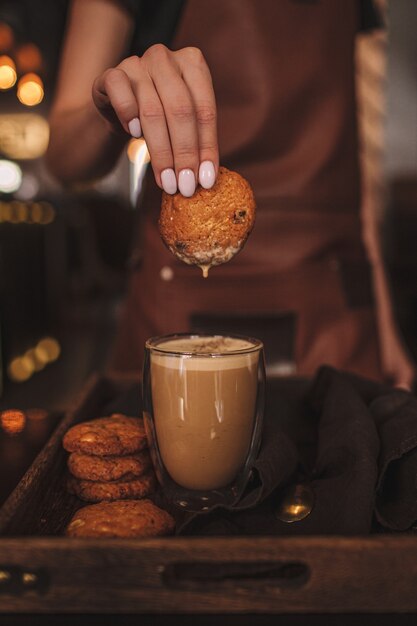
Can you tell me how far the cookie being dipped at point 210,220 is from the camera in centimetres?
75

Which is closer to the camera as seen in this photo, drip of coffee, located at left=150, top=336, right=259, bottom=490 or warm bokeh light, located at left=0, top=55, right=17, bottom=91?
drip of coffee, located at left=150, top=336, right=259, bottom=490

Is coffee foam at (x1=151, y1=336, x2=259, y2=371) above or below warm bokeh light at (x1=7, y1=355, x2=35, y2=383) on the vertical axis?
above

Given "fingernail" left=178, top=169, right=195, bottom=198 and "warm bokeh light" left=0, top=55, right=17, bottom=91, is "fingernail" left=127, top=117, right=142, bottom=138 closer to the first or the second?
"fingernail" left=178, top=169, right=195, bottom=198

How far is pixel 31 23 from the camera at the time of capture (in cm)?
400

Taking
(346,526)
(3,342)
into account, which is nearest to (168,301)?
(346,526)

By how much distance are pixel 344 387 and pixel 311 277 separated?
548 mm

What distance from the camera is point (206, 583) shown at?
557 mm

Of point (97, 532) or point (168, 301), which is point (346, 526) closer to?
point (97, 532)

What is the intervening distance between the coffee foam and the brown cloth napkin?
0.11 metres

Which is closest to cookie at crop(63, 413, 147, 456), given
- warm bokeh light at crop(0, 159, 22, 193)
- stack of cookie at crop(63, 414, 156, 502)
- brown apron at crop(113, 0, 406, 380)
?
stack of cookie at crop(63, 414, 156, 502)

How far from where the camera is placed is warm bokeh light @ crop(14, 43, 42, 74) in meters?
4.52

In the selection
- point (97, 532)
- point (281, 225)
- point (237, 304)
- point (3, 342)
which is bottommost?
point (3, 342)

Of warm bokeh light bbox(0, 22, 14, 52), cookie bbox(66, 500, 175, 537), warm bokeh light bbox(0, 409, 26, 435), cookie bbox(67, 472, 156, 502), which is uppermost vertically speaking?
warm bokeh light bbox(0, 22, 14, 52)

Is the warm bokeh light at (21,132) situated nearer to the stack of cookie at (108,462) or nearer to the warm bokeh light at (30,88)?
the warm bokeh light at (30,88)
